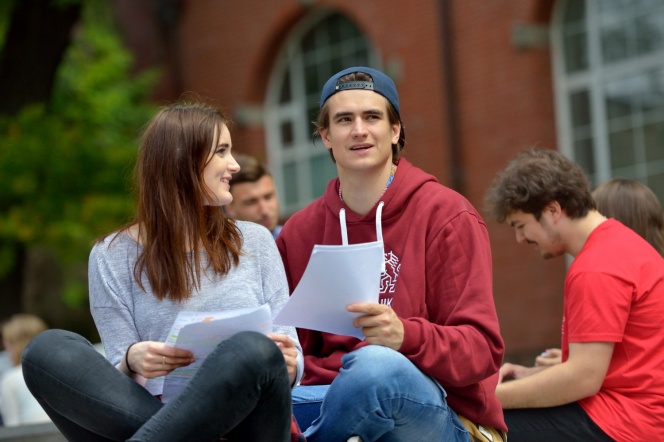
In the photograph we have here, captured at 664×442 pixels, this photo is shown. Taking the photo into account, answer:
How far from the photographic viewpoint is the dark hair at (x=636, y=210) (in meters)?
4.66

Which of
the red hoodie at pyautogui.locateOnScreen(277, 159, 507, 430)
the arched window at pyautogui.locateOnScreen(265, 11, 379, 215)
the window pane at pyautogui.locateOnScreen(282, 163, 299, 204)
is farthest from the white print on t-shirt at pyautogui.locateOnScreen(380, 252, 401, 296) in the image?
the window pane at pyautogui.locateOnScreen(282, 163, 299, 204)

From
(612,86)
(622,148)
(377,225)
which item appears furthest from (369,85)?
(612,86)

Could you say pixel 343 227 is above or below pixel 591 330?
above

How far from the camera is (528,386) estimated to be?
13.5 feet

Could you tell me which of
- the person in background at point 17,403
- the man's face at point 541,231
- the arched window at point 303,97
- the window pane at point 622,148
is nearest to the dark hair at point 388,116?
the man's face at point 541,231

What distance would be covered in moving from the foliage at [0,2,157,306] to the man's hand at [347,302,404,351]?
7.15 meters

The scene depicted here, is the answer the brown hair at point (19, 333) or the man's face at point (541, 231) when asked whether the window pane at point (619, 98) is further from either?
the man's face at point (541, 231)

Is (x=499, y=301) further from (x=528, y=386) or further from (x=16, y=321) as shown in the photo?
(x=528, y=386)

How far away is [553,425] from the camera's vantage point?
4.12 meters

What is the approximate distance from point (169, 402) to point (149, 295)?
0.51 meters

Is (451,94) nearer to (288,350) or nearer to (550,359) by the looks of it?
(550,359)

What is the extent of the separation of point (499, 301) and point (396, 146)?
786 centimetres

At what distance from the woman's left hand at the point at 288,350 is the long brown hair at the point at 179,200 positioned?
38 centimetres

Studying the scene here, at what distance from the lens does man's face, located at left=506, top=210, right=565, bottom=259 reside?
4.29 meters
